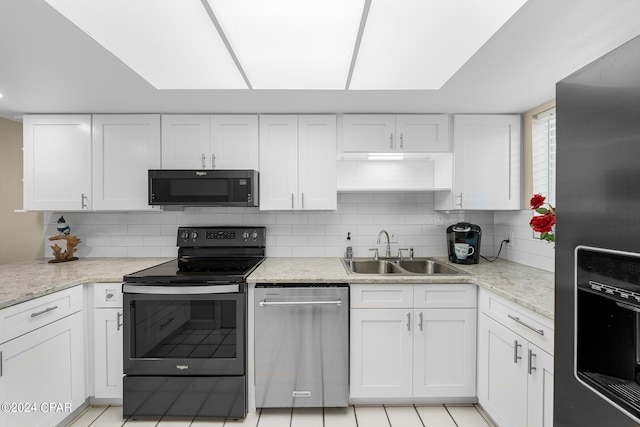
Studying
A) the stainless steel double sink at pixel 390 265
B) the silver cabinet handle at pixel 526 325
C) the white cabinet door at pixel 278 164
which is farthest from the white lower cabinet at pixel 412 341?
the white cabinet door at pixel 278 164

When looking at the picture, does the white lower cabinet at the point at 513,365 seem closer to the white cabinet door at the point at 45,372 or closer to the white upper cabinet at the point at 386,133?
the white upper cabinet at the point at 386,133

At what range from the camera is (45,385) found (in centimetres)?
181

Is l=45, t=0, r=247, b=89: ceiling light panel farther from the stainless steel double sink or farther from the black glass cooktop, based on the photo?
the stainless steel double sink

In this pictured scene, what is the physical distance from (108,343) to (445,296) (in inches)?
90.2

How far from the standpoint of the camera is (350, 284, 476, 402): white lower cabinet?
6.97 ft

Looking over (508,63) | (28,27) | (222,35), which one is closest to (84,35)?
(28,27)

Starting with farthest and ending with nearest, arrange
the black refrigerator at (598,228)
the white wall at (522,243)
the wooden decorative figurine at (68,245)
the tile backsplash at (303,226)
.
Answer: the tile backsplash at (303,226) < the wooden decorative figurine at (68,245) < the white wall at (522,243) < the black refrigerator at (598,228)

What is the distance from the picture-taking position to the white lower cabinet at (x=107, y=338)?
2.12 metres

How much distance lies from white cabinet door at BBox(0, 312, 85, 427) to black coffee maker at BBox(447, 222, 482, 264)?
9.11ft

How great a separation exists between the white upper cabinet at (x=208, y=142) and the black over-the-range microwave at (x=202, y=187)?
0.16 m

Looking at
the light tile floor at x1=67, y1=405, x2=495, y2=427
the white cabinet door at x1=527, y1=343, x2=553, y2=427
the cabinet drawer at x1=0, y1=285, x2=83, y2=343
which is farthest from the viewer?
the light tile floor at x1=67, y1=405, x2=495, y2=427

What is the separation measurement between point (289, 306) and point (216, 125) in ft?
5.09

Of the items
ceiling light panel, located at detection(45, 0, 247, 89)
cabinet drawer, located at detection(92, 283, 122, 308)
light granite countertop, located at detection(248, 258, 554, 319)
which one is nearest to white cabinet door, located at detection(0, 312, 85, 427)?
cabinet drawer, located at detection(92, 283, 122, 308)

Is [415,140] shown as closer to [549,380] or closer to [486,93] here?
[486,93]
